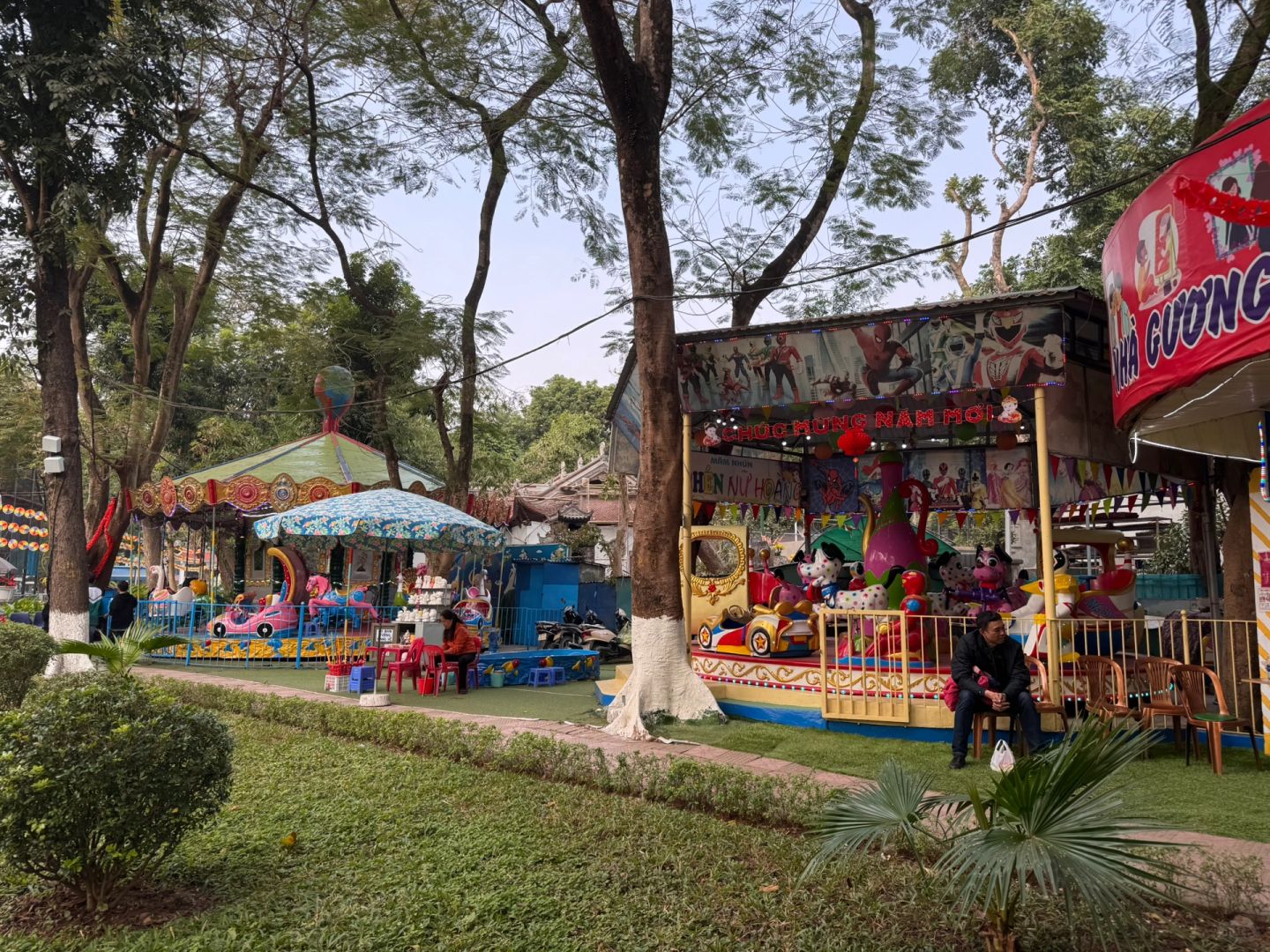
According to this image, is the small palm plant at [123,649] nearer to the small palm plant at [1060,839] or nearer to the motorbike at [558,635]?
the small palm plant at [1060,839]

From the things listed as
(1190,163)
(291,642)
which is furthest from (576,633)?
(1190,163)

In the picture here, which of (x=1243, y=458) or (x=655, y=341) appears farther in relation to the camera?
(x=655, y=341)

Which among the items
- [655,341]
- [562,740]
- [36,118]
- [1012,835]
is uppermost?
[36,118]

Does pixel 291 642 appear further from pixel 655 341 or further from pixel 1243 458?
pixel 1243 458

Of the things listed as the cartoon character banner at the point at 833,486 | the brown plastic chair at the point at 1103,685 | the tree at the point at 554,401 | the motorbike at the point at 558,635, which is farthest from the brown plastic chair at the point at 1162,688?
the tree at the point at 554,401

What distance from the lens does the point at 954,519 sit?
1620 cm

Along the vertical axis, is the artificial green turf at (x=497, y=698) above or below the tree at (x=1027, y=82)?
below

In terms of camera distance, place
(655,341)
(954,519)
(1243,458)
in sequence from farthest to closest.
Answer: (954,519), (655,341), (1243,458)

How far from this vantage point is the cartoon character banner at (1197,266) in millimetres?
5320

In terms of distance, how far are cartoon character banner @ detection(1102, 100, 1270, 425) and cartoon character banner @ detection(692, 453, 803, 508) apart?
19.5 feet

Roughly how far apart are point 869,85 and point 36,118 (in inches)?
492

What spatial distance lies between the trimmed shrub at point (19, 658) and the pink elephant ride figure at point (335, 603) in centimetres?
563

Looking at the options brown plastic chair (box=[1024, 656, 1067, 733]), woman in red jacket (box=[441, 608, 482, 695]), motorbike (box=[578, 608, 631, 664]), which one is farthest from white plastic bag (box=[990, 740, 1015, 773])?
motorbike (box=[578, 608, 631, 664])

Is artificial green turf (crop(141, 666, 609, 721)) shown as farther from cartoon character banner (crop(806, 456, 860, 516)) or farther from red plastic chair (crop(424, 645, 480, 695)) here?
cartoon character banner (crop(806, 456, 860, 516))
